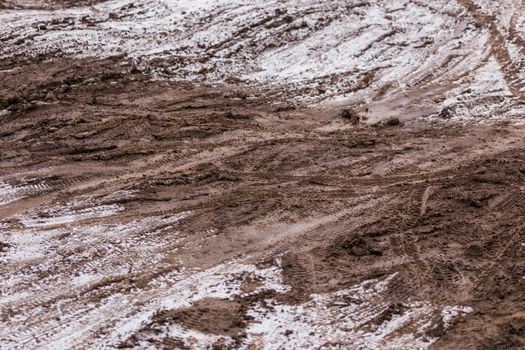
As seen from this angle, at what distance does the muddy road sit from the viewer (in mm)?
4168

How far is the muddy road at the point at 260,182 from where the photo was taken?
Result: 4.17 m

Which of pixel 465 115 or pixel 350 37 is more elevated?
pixel 350 37

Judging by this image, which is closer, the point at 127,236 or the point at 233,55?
the point at 127,236

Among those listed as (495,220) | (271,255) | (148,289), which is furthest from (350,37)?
(148,289)

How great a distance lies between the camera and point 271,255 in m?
4.74

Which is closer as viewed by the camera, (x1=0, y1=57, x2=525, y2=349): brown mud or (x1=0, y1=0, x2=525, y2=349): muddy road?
(x1=0, y1=0, x2=525, y2=349): muddy road

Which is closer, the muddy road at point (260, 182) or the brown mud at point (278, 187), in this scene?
the muddy road at point (260, 182)

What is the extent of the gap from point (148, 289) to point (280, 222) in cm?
146

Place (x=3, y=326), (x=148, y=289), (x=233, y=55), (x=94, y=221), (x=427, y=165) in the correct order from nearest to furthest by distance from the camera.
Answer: (x=3, y=326) < (x=148, y=289) < (x=94, y=221) < (x=427, y=165) < (x=233, y=55)

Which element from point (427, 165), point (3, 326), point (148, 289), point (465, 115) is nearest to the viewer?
point (3, 326)

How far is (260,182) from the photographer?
18.6 ft

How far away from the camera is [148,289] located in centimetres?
437

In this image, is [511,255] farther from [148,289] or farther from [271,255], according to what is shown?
[148,289]

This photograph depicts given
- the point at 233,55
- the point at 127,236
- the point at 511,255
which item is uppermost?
the point at 233,55
